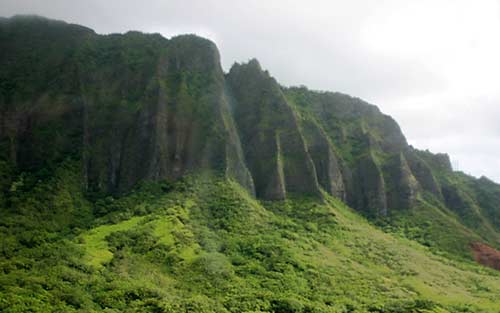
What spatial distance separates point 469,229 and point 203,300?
191 ft

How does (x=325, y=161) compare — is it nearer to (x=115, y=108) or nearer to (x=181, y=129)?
(x=181, y=129)

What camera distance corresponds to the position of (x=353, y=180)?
105 m

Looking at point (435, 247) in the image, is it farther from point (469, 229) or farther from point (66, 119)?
point (66, 119)

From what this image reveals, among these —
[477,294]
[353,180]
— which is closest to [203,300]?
[477,294]

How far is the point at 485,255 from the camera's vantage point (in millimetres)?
85438

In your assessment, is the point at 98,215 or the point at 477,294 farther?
the point at 98,215

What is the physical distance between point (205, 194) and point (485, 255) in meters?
44.4

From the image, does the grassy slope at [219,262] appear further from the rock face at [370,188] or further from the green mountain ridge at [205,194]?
the rock face at [370,188]

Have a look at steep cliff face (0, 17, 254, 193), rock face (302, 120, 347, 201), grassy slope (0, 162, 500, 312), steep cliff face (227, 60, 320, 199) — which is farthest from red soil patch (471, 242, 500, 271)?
steep cliff face (0, 17, 254, 193)

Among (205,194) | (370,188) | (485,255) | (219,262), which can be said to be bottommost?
(219,262)

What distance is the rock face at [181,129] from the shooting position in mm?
89562

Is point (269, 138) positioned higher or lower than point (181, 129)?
higher

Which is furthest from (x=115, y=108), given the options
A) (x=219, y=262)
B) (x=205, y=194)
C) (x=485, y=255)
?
(x=485, y=255)

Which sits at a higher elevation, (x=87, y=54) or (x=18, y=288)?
(x=87, y=54)
